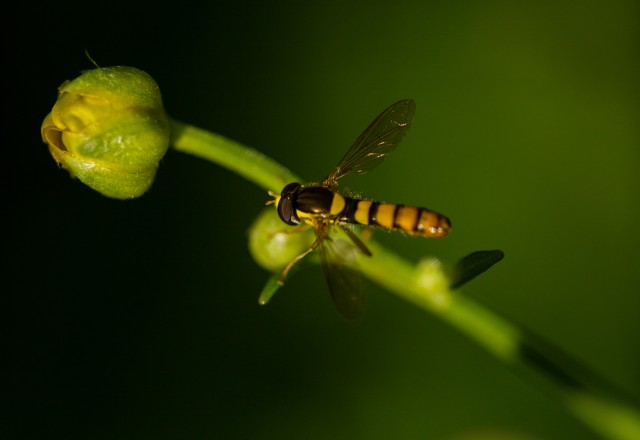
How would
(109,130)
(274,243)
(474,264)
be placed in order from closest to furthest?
(474,264) < (109,130) < (274,243)

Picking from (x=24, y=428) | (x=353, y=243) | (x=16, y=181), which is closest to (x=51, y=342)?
(x=24, y=428)

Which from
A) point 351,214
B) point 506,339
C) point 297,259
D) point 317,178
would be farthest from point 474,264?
point 317,178

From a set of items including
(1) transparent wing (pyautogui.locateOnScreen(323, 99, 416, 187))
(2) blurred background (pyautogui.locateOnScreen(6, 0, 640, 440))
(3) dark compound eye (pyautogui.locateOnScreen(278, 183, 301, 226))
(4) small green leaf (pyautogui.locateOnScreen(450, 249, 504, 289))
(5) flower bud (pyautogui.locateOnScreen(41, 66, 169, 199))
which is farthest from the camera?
(2) blurred background (pyautogui.locateOnScreen(6, 0, 640, 440))

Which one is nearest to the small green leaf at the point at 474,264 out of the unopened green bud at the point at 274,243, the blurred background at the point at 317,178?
the unopened green bud at the point at 274,243

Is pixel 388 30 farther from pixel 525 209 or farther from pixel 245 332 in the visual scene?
pixel 245 332

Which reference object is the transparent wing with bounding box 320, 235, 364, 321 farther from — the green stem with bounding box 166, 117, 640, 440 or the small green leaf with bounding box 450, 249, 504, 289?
A: the small green leaf with bounding box 450, 249, 504, 289

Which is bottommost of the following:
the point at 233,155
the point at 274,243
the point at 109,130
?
the point at 109,130

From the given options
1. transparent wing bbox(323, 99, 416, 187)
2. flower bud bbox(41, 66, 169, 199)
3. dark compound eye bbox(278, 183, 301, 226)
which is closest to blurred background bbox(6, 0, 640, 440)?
transparent wing bbox(323, 99, 416, 187)

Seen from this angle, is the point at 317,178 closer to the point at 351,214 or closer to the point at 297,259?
the point at 351,214
